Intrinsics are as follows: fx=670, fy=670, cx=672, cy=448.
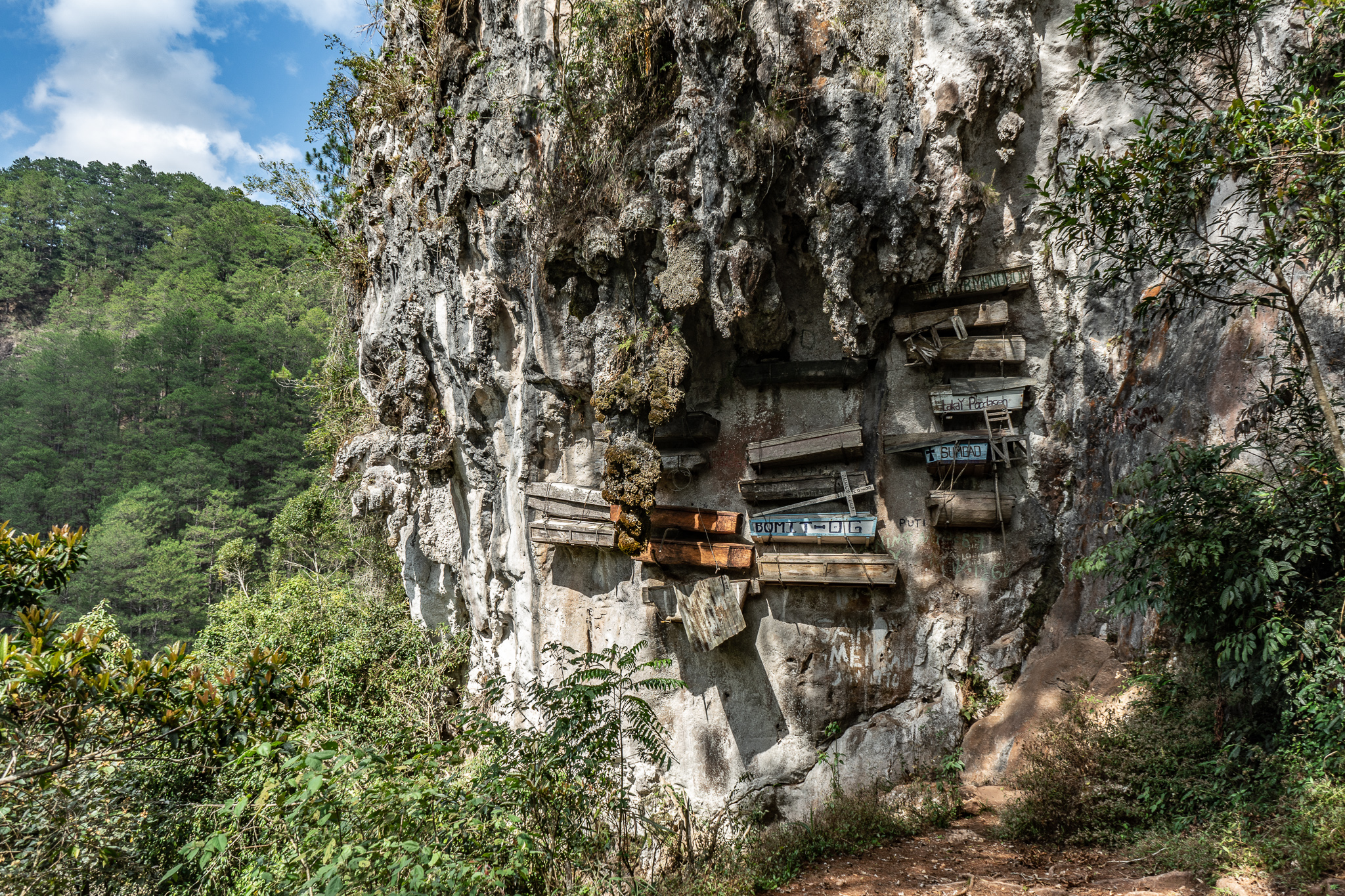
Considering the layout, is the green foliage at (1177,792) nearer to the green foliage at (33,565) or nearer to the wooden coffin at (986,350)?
the wooden coffin at (986,350)

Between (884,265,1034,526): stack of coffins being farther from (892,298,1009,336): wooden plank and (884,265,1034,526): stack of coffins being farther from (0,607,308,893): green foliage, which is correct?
(0,607,308,893): green foliage

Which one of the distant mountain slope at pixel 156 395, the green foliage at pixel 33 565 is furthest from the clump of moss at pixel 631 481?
the distant mountain slope at pixel 156 395

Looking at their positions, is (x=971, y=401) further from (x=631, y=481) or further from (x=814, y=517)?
(x=631, y=481)

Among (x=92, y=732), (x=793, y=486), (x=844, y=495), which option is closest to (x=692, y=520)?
(x=793, y=486)

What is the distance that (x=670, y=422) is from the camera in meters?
8.94

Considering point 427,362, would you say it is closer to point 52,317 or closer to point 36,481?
point 36,481

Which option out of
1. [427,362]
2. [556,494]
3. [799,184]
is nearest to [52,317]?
[427,362]

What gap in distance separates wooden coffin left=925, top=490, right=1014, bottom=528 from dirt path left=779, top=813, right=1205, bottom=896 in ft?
10.5

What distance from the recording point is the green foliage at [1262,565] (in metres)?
4.25

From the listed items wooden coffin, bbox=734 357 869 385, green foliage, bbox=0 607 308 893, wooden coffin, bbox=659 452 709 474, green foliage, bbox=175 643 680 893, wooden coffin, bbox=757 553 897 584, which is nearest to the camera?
green foliage, bbox=175 643 680 893

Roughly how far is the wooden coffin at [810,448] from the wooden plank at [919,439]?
13.7 inches

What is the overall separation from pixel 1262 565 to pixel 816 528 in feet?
15.3

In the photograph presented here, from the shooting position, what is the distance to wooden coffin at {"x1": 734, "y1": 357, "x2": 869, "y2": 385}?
28.8 feet

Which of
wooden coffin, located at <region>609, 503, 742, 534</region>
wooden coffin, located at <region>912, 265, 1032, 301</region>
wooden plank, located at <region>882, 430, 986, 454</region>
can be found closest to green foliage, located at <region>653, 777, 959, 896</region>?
wooden coffin, located at <region>609, 503, 742, 534</region>
